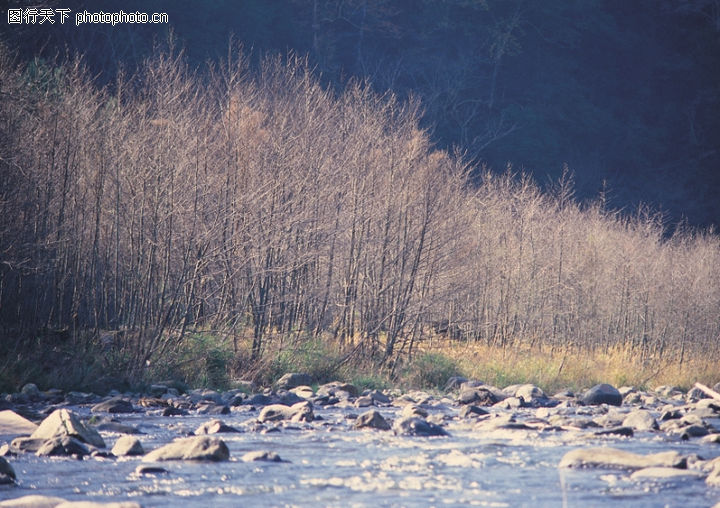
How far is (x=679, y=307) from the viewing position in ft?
73.4

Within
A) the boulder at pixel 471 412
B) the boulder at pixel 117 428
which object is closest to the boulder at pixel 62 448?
the boulder at pixel 117 428

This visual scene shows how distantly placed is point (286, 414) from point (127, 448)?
3.03m

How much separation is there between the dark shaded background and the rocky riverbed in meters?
30.0

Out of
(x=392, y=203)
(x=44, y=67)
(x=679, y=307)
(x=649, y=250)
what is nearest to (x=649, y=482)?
(x=392, y=203)

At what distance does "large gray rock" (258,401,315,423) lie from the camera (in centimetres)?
1008

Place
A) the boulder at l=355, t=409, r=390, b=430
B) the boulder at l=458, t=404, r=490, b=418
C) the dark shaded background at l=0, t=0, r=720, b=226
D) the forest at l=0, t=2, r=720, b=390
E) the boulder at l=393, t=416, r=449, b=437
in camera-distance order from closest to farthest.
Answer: the boulder at l=393, t=416, r=449, b=437 → the boulder at l=355, t=409, r=390, b=430 → the boulder at l=458, t=404, r=490, b=418 → the forest at l=0, t=2, r=720, b=390 → the dark shaded background at l=0, t=0, r=720, b=226

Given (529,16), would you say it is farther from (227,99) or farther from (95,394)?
(95,394)

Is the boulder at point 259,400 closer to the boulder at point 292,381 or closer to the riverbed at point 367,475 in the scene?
the boulder at point 292,381

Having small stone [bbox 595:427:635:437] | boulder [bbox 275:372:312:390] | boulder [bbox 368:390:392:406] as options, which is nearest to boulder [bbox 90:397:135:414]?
boulder [bbox 275:372:312:390]

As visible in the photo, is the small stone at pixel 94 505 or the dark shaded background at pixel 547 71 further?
the dark shaded background at pixel 547 71

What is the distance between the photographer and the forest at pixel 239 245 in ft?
41.4

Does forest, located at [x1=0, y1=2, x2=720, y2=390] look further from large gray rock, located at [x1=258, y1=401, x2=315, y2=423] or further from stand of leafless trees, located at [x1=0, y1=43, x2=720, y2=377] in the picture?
large gray rock, located at [x1=258, y1=401, x2=315, y2=423]

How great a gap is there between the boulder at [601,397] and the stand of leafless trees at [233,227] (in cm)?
324

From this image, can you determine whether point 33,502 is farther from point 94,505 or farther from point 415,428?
point 415,428
